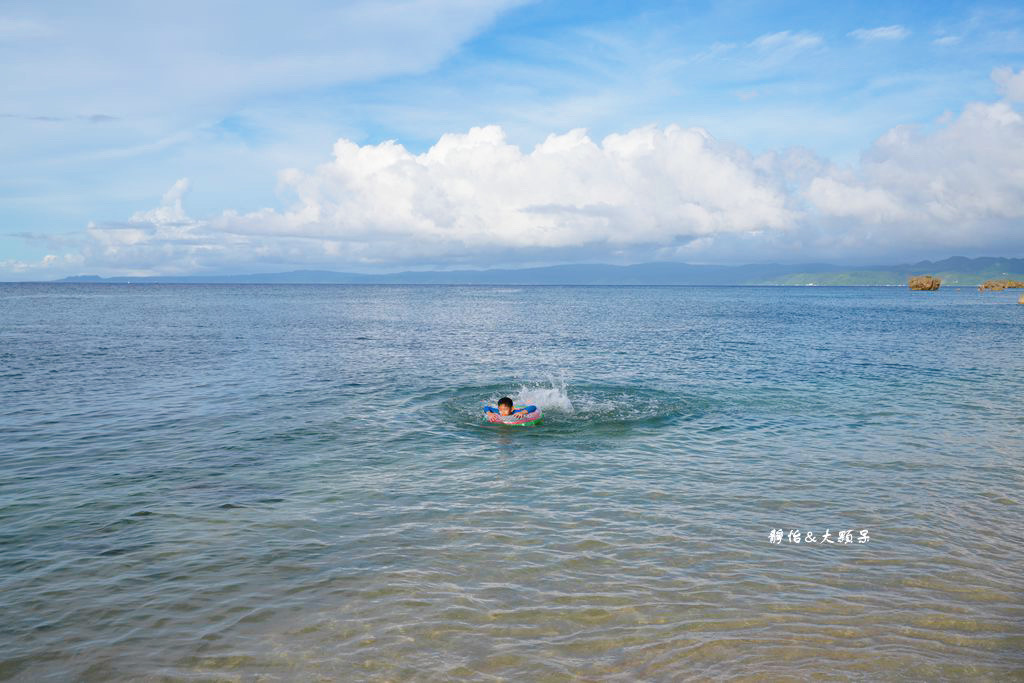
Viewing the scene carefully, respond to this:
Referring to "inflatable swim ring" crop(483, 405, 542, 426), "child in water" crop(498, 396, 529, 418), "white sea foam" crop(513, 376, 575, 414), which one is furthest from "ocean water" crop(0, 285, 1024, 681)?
"child in water" crop(498, 396, 529, 418)

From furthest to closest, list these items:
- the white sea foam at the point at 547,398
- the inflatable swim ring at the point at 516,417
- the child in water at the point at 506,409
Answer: the white sea foam at the point at 547,398
the inflatable swim ring at the point at 516,417
the child in water at the point at 506,409

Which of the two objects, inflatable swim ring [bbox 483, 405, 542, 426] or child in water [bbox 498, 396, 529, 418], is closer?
child in water [bbox 498, 396, 529, 418]

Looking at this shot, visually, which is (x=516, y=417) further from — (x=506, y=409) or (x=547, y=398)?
(x=547, y=398)

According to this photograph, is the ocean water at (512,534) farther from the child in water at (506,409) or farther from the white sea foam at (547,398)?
the child in water at (506,409)

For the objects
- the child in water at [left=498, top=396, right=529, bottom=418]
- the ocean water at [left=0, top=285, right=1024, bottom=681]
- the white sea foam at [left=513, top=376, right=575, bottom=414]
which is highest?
the child in water at [left=498, top=396, right=529, bottom=418]

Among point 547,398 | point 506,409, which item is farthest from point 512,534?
point 547,398

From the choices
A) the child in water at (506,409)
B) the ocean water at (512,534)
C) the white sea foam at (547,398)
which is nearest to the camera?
the ocean water at (512,534)

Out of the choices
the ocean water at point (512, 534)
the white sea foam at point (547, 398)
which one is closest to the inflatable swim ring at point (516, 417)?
the ocean water at point (512, 534)

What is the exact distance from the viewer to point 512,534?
15047 mm

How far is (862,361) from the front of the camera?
47656mm

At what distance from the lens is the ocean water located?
10.3m

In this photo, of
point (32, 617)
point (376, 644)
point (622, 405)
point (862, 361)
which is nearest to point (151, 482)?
point (32, 617)

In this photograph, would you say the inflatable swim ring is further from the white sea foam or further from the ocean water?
the white sea foam

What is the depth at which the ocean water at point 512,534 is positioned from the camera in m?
10.3
